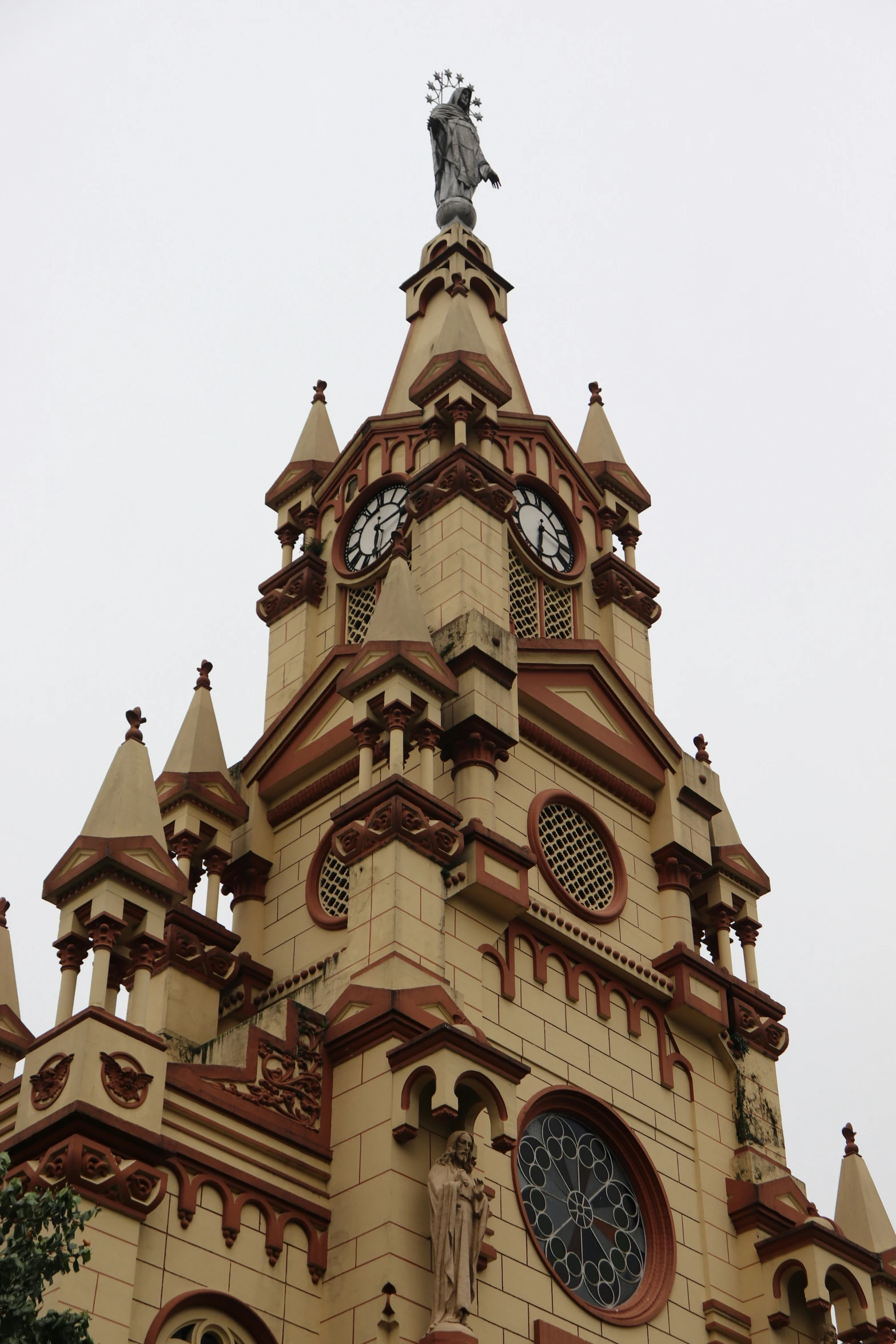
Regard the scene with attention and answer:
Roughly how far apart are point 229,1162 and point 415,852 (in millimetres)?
4359

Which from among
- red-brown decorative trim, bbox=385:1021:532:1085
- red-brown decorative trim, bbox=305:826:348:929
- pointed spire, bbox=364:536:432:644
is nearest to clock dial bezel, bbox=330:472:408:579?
pointed spire, bbox=364:536:432:644

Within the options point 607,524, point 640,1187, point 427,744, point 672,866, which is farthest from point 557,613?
point 640,1187

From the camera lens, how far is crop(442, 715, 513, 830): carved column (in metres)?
24.3

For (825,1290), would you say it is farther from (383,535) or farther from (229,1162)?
(383,535)

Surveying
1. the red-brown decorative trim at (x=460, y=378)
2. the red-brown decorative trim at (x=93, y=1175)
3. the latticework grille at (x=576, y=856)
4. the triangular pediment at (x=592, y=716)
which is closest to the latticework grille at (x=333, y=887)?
the latticework grille at (x=576, y=856)

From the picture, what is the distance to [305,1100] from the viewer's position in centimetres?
2109

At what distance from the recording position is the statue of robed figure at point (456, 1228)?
1920 centimetres

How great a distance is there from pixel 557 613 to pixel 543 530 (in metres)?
1.52

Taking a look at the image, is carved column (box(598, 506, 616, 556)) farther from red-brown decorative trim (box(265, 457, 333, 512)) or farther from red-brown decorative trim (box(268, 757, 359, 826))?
red-brown decorative trim (box(268, 757, 359, 826))

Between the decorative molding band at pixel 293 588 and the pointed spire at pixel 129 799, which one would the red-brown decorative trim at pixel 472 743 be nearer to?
the pointed spire at pixel 129 799

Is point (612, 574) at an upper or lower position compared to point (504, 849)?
upper

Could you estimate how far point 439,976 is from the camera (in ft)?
72.1

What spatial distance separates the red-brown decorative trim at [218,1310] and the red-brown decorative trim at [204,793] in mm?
8675

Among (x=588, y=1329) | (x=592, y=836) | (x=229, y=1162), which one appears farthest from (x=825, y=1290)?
(x=229, y=1162)
